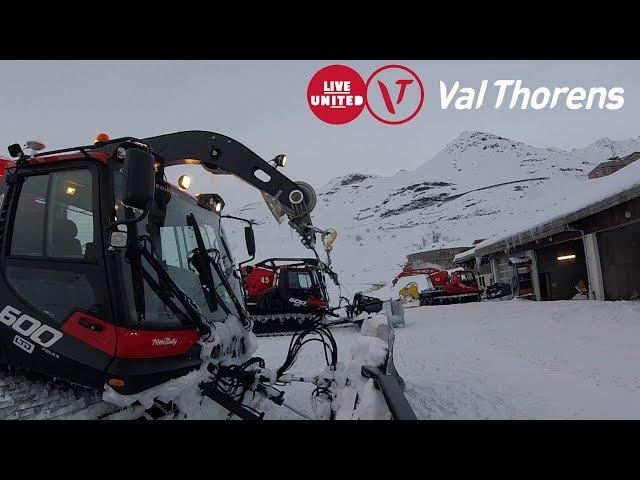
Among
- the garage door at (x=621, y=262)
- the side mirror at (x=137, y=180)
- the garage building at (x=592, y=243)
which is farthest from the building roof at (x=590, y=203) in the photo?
the side mirror at (x=137, y=180)

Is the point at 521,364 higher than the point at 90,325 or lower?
lower

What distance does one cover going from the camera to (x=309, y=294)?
13.0 m

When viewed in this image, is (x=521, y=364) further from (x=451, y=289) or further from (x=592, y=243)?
(x=451, y=289)

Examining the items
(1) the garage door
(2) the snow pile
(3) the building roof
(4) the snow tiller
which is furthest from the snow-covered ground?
(3) the building roof

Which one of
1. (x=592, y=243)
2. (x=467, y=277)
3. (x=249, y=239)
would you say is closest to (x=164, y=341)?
(x=249, y=239)

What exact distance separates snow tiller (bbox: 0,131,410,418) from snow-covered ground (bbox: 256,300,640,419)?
113cm

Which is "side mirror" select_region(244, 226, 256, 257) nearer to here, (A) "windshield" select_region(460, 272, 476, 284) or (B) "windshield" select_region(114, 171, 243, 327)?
(B) "windshield" select_region(114, 171, 243, 327)

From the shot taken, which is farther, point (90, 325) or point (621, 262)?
point (621, 262)

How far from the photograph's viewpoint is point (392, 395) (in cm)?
251

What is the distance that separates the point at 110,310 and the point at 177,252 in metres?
0.82

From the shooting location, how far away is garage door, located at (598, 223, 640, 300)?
12.6 metres

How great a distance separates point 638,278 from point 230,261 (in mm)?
15305

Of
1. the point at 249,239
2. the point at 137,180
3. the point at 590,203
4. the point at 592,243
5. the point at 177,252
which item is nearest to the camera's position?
the point at 137,180
